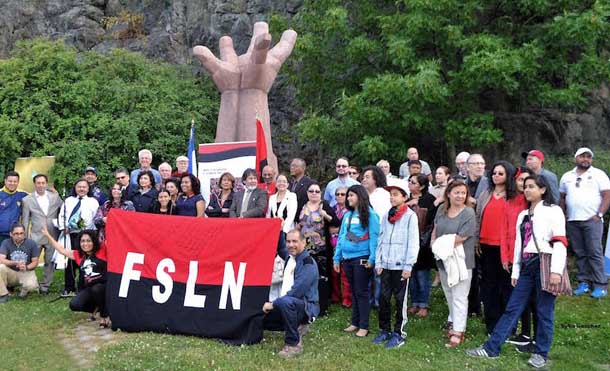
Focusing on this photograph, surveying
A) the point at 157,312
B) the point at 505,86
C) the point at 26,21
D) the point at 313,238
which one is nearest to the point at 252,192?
the point at 313,238

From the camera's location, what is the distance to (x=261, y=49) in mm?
11109

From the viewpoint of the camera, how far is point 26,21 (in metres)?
21.0

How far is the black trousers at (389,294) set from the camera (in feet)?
20.4

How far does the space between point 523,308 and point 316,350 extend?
205 cm

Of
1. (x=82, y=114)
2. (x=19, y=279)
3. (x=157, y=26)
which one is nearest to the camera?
(x=19, y=279)

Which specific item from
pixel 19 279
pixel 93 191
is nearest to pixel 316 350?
pixel 93 191

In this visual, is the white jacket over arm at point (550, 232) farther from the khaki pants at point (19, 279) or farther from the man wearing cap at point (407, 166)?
the khaki pants at point (19, 279)

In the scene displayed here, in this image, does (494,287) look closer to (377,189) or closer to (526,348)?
(526,348)

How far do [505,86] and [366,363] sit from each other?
279 inches

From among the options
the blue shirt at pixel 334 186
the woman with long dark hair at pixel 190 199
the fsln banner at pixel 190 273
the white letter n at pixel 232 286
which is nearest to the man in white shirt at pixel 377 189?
the blue shirt at pixel 334 186

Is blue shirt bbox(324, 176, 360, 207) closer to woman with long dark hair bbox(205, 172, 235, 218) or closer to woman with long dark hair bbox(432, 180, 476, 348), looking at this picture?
woman with long dark hair bbox(205, 172, 235, 218)

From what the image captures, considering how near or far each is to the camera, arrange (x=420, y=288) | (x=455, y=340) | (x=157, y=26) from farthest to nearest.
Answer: (x=157, y=26)
(x=420, y=288)
(x=455, y=340)

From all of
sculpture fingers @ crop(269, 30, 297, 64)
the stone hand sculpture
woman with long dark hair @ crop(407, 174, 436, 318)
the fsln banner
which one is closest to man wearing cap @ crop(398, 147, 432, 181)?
woman with long dark hair @ crop(407, 174, 436, 318)

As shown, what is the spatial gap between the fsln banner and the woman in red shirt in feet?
7.39
